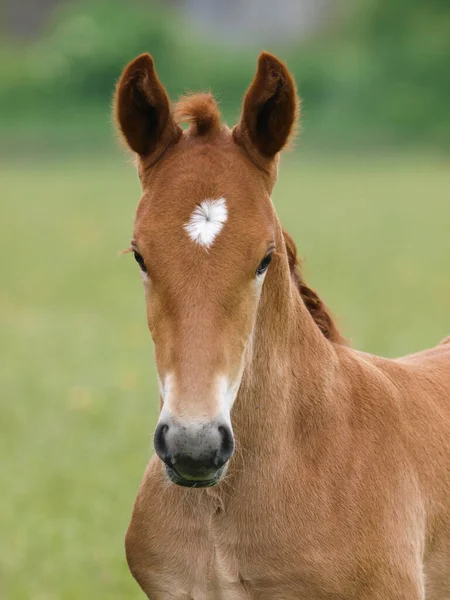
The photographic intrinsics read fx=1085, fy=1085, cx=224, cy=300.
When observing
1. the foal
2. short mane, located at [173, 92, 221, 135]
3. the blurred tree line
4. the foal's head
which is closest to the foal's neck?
the foal

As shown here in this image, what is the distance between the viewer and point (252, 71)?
102 ft

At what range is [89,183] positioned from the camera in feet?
82.1

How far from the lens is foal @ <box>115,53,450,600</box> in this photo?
311cm

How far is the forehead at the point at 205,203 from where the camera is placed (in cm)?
313

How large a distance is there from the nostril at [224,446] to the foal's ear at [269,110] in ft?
3.13

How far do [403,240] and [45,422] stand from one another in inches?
440

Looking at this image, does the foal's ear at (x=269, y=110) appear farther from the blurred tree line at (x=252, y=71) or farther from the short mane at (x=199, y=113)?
the blurred tree line at (x=252, y=71)

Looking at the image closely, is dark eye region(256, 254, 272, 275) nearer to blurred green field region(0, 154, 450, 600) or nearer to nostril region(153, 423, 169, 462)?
nostril region(153, 423, 169, 462)

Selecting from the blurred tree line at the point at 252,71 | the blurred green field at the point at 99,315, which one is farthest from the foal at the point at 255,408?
the blurred tree line at the point at 252,71

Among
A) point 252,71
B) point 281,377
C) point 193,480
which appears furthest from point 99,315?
point 252,71

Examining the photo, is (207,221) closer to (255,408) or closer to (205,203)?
(205,203)

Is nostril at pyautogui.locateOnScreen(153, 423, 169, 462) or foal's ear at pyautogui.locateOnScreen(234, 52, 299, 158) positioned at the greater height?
foal's ear at pyautogui.locateOnScreen(234, 52, 299, 158)

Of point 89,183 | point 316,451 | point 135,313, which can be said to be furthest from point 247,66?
point 316,451

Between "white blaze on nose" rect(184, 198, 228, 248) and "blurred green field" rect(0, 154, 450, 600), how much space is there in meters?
2.96
